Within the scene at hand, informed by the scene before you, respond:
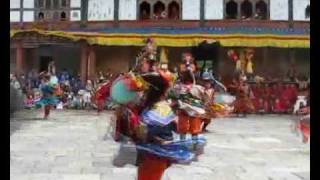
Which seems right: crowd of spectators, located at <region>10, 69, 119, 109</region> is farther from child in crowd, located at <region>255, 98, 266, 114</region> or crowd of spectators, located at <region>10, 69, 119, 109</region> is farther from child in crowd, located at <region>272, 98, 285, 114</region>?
child in crowd, located at <region>272, 98, 285, 114</region>

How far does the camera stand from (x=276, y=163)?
10203 millimetres

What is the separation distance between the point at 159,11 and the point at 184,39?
3236mm

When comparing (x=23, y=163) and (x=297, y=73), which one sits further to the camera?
(x=297, y=73)

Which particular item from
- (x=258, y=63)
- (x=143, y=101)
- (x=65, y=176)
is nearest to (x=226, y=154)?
(x=65, y=176)

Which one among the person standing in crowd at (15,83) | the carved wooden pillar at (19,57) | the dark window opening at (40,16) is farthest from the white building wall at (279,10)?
the person standing in crowd at (15,83)

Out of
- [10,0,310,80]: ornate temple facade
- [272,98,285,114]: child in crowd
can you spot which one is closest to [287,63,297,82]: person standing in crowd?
[10,0,310,80]: ornate temple facade

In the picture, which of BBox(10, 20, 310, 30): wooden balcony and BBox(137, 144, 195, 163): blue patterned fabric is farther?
BBox(10, 20, 310, 30): wooden balcony

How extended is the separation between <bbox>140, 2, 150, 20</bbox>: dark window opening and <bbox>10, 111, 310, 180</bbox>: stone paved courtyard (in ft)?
35.8

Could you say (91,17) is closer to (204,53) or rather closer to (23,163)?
(204,53)

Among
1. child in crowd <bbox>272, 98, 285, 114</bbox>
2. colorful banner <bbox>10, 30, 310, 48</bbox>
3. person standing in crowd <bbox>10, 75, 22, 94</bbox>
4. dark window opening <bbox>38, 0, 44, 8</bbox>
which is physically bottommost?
child in crowd <bbox>272, 98, 285, 114</bbox>

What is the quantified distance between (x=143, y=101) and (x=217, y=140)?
24.6ft

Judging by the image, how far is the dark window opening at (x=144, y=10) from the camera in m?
27.7

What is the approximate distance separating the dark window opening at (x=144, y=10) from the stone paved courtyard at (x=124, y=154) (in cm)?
1092

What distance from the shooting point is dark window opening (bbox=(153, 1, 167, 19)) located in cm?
2729
